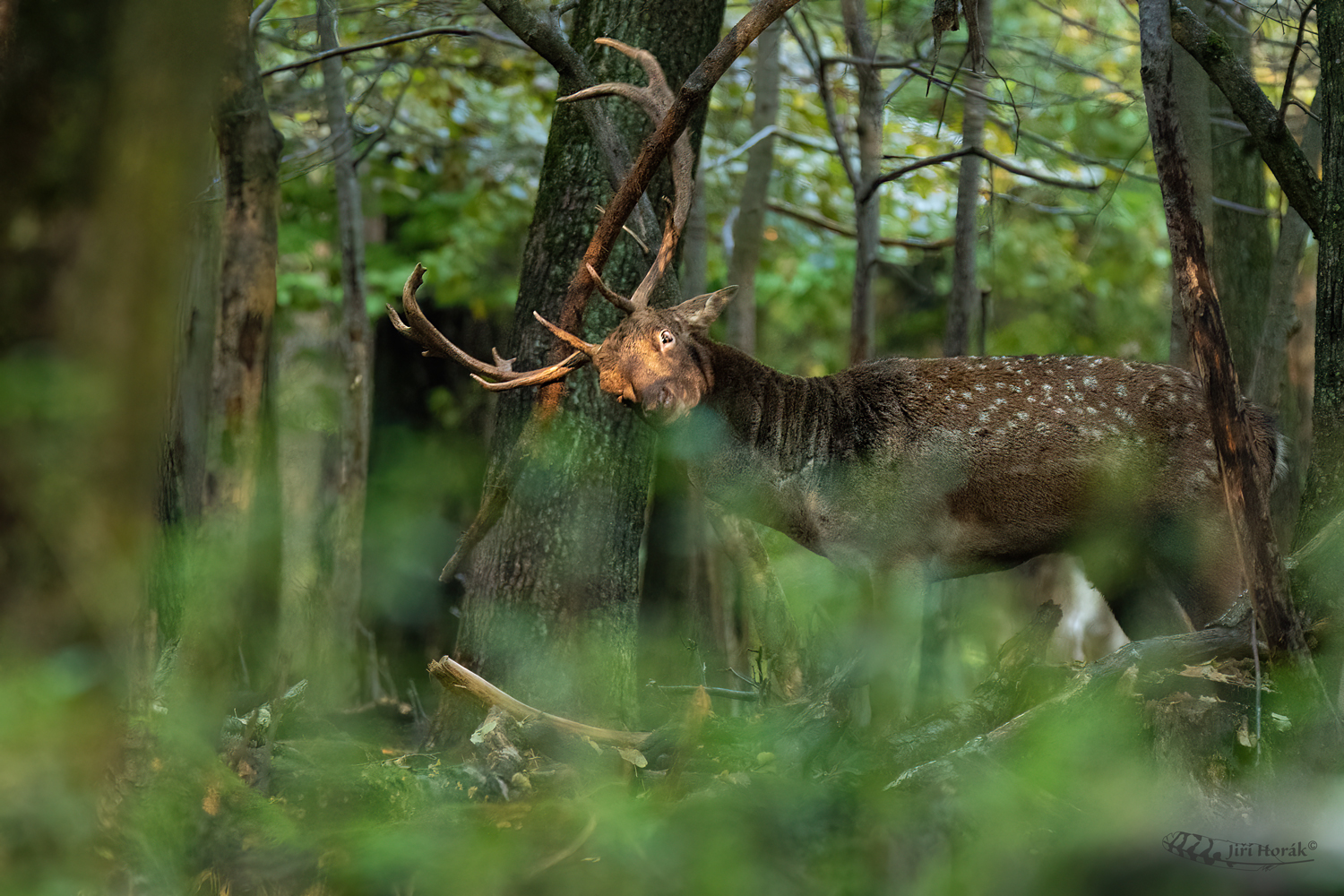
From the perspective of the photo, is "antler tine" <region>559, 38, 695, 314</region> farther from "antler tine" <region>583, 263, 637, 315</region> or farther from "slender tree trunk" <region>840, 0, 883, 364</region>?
"slender tree trunk" <region>840, 0, 883, 364</region>

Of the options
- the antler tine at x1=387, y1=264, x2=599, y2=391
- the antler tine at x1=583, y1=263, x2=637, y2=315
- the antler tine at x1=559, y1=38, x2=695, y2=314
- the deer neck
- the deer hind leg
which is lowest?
the deer hind leg

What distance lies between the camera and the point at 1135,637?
5.32 meters

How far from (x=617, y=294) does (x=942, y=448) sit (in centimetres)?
156

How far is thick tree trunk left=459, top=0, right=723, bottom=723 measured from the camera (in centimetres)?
490

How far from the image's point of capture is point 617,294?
4.59 m

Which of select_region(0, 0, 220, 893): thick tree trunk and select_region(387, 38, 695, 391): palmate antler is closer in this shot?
select_region(0, 0, 220, 893): thick tree trunk

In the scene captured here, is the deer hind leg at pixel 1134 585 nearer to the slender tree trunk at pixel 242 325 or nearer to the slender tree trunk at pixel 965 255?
the slender tree trunk at pixel 965 255

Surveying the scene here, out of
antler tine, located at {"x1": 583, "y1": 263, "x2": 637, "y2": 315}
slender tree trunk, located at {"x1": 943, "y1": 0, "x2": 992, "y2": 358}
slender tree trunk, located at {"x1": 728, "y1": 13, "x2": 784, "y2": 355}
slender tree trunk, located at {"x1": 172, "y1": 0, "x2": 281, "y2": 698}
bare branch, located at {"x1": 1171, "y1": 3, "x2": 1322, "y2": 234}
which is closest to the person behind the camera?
bare branch, located at {"x1": 1171, "y1": 3, "x2": 1322, "y2": 234}

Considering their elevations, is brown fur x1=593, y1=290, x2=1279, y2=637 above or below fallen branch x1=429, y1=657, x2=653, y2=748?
above

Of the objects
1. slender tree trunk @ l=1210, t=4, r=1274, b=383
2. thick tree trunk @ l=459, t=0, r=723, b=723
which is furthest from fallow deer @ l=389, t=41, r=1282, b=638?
slender tree trunk @ l=1210, t=4, r=1274, b=383

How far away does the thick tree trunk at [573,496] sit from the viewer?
16.1 ft

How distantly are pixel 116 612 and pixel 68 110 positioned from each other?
2.70 feet

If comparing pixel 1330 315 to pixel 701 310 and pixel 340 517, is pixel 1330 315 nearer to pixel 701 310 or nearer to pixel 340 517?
pixel 701 310

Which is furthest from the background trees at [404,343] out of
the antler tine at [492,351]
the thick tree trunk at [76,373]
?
the antler tine at [492,351]
